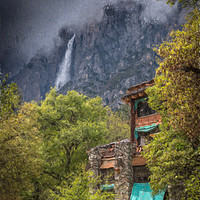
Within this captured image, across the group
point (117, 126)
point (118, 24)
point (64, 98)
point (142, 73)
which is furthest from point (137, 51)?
point (64, 98)

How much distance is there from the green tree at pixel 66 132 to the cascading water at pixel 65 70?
485 feet

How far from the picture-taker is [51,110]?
2855 cm

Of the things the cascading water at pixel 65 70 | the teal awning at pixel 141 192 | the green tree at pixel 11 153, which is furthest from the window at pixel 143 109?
the cascading water at pixel 65 70

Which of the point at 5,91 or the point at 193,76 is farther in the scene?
the point at 5,91

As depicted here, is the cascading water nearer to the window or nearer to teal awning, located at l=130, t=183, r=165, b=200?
the window

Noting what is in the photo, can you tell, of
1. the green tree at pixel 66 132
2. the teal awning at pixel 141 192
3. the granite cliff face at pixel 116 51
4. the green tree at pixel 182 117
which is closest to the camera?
the green tree at pixel 182 117

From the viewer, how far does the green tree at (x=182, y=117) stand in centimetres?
1070

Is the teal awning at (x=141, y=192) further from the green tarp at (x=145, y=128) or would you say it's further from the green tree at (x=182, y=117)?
the green tarp at (x=145, y=128)

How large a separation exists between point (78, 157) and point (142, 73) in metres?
108

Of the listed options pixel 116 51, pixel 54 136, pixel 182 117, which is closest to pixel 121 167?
pixel 182 117

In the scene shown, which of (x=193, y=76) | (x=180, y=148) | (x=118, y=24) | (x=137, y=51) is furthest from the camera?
(x=118, y=24)

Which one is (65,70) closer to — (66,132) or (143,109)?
(66,132)

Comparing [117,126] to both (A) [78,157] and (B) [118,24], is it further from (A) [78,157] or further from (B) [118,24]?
(B) [118,24]

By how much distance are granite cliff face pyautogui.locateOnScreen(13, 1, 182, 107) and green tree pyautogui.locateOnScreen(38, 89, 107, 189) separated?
313 feet
